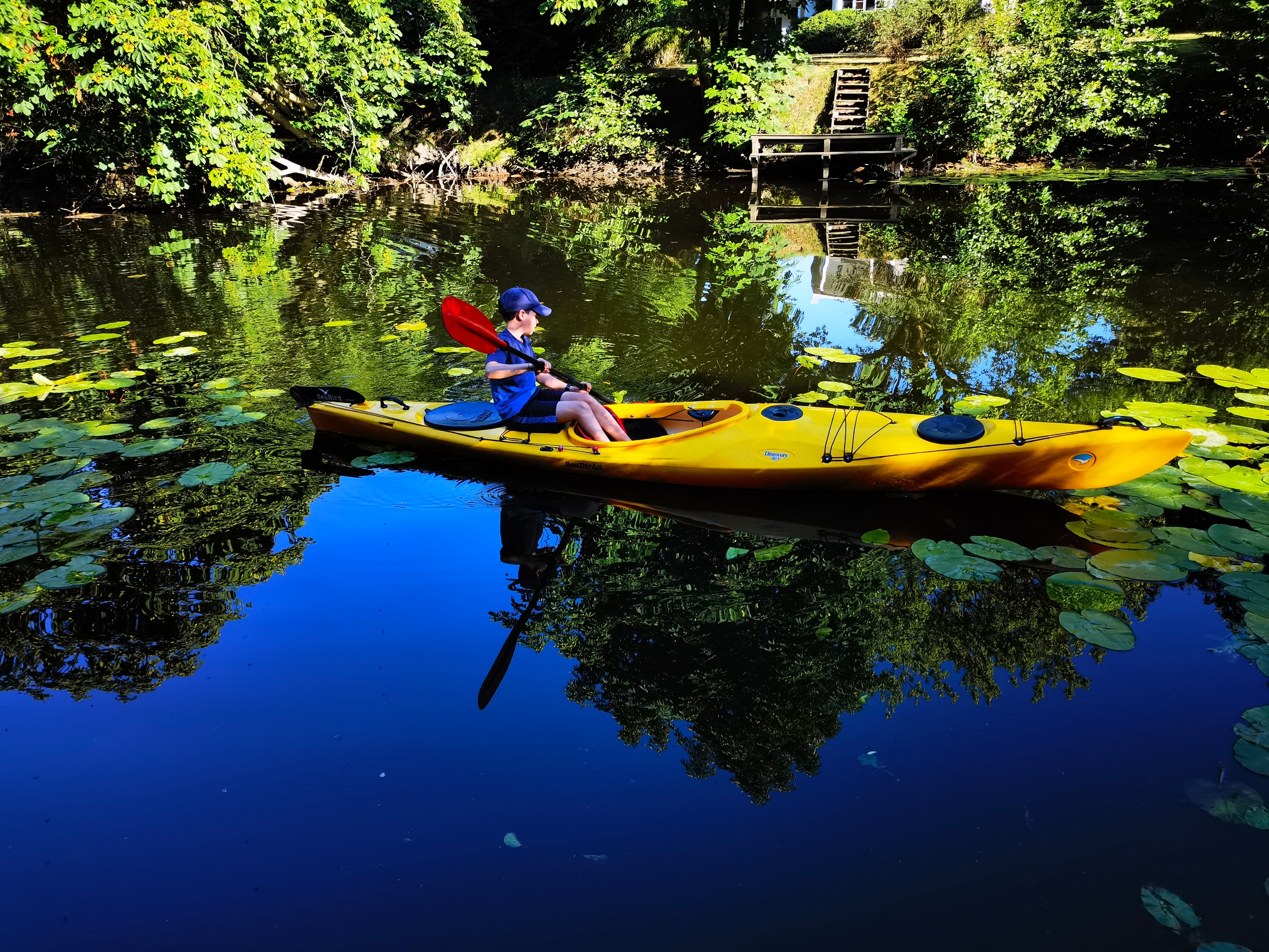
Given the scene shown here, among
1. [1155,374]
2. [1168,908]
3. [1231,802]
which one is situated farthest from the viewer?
[1155,374]

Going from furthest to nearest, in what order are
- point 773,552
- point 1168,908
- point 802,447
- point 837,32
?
point 837,32 → point 802,447 → point 773,552 → point 1168,908

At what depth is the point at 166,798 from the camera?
2682 mm

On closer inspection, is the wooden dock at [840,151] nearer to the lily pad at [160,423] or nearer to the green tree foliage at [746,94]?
the green tree foliage at [746,94]

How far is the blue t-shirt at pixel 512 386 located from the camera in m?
4.61

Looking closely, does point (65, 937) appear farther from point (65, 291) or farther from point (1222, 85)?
point (1222, 85)

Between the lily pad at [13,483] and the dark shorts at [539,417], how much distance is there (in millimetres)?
2485

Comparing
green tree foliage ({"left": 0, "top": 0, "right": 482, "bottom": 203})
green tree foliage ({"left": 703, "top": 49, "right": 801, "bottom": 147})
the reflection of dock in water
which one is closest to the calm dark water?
the reflection of dock in water

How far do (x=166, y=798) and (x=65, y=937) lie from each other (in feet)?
1.60

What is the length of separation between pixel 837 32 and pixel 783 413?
1722cm

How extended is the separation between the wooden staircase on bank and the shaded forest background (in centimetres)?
25

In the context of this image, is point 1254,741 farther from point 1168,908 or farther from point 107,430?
point 107,430

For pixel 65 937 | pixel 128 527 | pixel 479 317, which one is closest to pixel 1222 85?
pixel 479 317

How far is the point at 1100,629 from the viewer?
308 cm

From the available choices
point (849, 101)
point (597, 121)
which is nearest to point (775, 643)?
point (597, 121)
